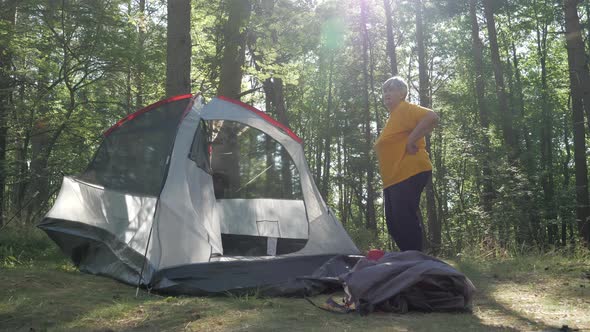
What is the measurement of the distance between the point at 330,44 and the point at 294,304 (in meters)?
18.7

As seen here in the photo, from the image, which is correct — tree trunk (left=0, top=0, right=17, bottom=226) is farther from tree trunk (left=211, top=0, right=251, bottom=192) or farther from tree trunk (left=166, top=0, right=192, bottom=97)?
tree trunk (left=166, top=0, right=192, bottom=97)

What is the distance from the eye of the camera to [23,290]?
12.8 feet

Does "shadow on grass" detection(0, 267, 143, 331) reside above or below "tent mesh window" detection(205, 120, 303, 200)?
below

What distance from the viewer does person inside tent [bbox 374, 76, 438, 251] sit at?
4293 millimetres

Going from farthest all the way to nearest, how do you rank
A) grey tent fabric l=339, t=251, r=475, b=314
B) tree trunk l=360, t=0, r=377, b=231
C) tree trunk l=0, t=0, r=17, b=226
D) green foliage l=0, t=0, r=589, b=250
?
tree trunk l=360, t=0, r=377, b=231 → green foliage l=0, t=0, r=589, b=250 → tree trunk l=0, t=0, r=17, b=226 → grey tent fabric l=339, t=251, r=475, b=314

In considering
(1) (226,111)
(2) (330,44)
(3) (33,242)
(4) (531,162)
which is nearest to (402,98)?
(1) (226,111)

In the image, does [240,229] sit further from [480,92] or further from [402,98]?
[480,92]

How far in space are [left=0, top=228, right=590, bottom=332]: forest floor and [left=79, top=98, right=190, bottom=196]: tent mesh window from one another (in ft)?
3.18

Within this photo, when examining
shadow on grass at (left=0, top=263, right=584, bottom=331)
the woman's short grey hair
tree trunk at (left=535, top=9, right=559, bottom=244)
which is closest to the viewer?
shadow on grass at (left=0, top=263, right=584, bottom=331)

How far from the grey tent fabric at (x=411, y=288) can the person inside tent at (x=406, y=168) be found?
0.85m

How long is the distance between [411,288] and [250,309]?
1072 mm

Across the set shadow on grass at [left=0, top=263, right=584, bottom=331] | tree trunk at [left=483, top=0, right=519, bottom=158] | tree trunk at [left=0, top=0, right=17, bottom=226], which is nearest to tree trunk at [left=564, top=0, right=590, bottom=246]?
tree trunk at [left=483, top=0, right=519, bottom=158]

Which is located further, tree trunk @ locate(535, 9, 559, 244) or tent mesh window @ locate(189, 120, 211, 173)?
tree trunk @ locate(535, 9, 559, 244)

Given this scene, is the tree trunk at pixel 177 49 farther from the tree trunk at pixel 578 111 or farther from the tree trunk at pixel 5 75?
the tree trunk at pixel 578 111
